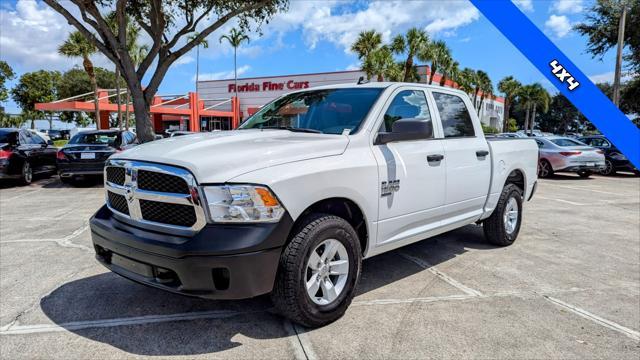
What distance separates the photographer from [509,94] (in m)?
60.5

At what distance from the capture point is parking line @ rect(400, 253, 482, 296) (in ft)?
12.9

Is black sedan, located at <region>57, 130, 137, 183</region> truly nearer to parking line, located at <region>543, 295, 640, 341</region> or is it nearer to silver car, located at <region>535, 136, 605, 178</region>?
parking line, located at <region>543, 295, 640, 341</region>

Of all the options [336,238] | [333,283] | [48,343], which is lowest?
[48,343]

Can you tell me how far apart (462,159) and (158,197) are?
307 cm

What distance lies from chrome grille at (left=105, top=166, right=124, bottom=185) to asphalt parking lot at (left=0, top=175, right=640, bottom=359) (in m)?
1.05

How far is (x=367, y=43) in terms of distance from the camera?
3072 centimetres

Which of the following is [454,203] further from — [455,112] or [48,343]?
[48,343]

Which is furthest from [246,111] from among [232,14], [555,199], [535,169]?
[535,169]

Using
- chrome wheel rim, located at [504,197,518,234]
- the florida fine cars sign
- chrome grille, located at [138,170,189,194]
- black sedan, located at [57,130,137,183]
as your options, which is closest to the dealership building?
the florida fine cars sign

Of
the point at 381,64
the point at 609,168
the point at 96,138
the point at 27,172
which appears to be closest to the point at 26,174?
the point at 27,172

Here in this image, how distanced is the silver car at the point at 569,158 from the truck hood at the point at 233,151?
13812mm

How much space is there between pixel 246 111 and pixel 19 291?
3872 cm

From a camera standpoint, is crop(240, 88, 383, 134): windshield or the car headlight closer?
the car headlight

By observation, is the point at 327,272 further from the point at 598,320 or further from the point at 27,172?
the point at 27,172
